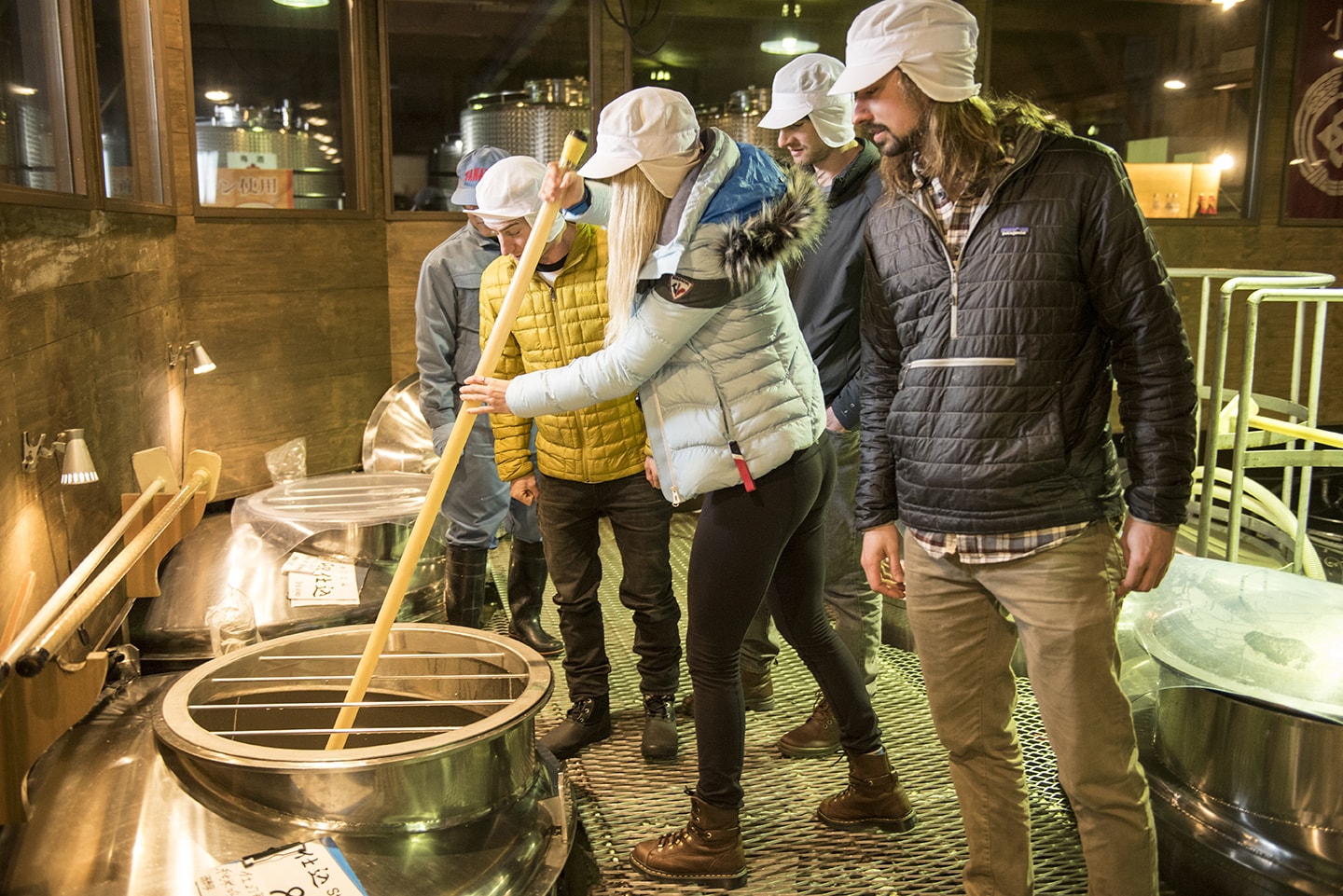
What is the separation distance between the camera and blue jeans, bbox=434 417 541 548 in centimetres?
Answer: 390

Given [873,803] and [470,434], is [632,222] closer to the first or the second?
[873,803]

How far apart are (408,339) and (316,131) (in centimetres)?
123

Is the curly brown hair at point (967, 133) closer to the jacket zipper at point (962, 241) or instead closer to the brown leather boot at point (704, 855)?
the jacket zipper at point (962, 241)

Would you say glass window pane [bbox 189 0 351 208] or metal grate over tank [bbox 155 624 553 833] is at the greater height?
glass window pane [bbox 189 0 351 208]

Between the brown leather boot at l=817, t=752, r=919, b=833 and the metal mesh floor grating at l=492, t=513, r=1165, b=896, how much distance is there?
0.11 ft

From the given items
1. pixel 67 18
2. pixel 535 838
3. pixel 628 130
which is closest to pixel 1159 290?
pixel 628 130

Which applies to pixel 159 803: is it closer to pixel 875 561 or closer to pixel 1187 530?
pixel 875 561

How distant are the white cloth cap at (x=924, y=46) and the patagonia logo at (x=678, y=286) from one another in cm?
52

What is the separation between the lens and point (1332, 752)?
2191mm

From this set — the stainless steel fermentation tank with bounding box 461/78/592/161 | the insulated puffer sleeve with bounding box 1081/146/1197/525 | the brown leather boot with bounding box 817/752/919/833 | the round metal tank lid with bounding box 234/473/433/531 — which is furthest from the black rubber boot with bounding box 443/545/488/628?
the stainless steel fermentation tank with bounding box 461/78/592/161

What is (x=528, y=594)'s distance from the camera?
13.3ft

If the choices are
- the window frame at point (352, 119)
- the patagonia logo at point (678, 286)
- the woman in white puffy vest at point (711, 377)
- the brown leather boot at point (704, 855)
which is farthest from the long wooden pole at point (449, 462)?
the window frame at point (352, 119)

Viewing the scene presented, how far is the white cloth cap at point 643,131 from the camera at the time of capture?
85.9 inches

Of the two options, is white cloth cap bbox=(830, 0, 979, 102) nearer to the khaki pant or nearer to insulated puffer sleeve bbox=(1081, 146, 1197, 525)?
insulated puffer sleeve bbox=(1081, 146, 1197, 525)
